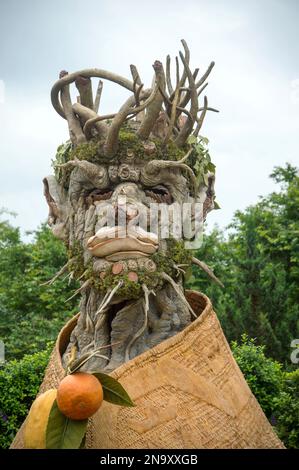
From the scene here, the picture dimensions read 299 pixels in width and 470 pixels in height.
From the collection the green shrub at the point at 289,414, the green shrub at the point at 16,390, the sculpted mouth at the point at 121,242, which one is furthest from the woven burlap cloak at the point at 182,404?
the green shrub at the point at 16,390

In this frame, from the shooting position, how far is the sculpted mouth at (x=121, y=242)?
386cm

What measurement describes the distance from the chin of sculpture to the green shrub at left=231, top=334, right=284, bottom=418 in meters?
1.96

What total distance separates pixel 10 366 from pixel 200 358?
3059 mm

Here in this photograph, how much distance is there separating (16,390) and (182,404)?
9.33ft

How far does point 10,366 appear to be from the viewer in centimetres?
636

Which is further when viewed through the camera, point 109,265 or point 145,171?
point 145,171

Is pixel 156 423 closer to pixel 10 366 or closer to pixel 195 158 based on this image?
pixel 195 158

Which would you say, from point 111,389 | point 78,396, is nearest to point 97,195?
point 111,389

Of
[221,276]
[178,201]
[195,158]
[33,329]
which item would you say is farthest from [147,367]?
[221,276]

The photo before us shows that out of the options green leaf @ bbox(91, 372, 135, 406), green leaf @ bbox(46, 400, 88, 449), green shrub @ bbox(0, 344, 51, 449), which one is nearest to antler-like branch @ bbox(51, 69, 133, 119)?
green leaf @ bbox(91, 372, 135, 406)

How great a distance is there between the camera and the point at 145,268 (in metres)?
3.93

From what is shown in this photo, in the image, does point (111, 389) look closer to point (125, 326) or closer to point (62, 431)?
point (62, 431)

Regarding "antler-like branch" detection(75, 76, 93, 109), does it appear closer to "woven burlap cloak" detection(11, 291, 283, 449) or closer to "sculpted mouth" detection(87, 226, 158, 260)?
"sculpted mouth" detection(87, 226, 158, 260)

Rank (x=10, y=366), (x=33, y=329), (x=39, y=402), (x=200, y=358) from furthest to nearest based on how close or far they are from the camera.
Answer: (x=33, y=329), (x=10, y=366), (x=200, y=358), (x=39, y=402)
